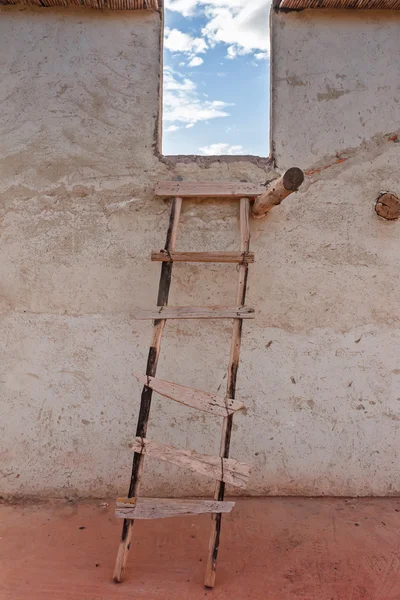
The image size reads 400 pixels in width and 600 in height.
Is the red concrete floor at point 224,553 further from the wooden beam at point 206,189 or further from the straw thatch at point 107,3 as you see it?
the straw thatch at point 107,3

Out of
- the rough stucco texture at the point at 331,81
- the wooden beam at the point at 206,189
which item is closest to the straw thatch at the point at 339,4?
the rough stucco texture at the point at 331,81

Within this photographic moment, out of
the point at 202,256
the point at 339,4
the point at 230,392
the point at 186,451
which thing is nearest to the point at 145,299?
the point at 202,256

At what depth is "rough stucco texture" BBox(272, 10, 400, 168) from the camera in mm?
2727

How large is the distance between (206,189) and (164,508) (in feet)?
5.70

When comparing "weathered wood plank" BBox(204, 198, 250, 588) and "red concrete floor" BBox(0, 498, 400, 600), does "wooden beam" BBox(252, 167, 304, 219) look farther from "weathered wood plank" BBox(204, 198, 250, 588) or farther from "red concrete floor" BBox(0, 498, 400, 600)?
"red concrete floor" BBox(0, 498, 400, 600)

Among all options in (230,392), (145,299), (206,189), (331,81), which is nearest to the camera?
(230,392)

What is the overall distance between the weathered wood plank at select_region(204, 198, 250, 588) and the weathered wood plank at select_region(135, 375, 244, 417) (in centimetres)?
5

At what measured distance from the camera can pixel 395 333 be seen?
266 cm

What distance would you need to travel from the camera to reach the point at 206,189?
2502 mm

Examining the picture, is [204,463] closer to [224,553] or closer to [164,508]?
[164,508]

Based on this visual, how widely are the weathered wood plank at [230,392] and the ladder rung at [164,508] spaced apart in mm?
52

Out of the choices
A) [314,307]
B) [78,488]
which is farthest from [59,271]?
[314,307]

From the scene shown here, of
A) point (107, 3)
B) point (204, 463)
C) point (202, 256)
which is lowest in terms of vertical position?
point (204, 463)

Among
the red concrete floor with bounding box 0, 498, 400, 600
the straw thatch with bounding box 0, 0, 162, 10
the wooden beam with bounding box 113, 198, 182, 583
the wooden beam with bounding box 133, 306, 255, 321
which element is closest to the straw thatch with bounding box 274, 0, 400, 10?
the straw thatch with bounding box 0, 0, 162, 10
